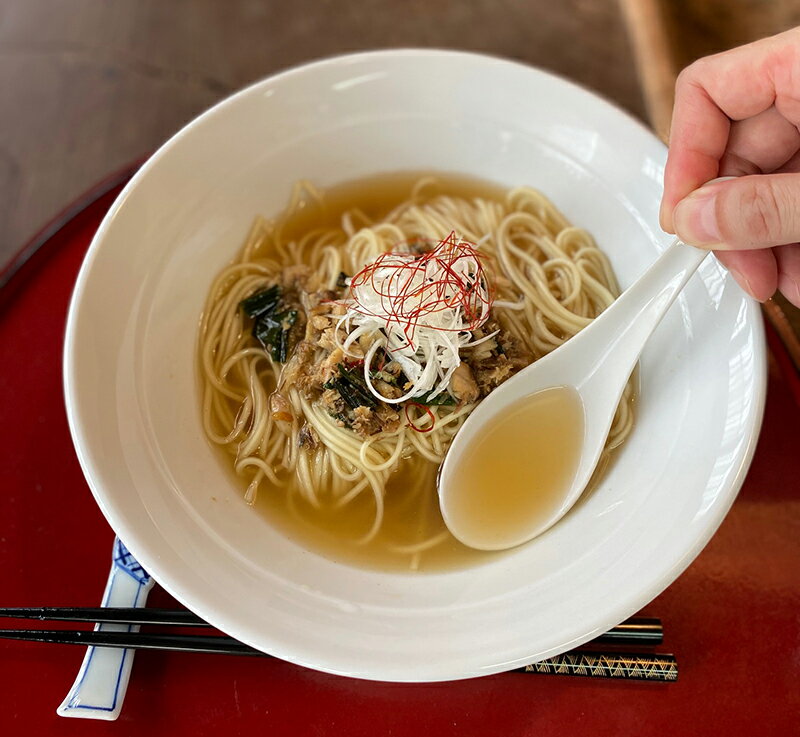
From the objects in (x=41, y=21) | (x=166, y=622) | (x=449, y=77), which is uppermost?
(x=41, y=21)

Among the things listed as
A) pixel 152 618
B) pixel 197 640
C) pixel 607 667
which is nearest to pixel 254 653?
pixel 197 640

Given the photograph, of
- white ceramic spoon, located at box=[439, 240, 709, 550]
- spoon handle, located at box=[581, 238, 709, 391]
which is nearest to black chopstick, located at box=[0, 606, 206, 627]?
white ceramic spoon, located at box=[439, 240, 709, 550]

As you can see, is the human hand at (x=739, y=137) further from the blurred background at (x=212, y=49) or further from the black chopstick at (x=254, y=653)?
the blurred background at (x=212, y=49)

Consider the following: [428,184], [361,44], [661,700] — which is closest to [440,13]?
[361,44]

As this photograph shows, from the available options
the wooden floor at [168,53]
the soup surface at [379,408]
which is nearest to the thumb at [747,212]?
the soup surface at [379,408]

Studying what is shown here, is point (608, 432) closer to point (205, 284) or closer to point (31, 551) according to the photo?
point (205, 284)

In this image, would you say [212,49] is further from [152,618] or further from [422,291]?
[152,618]
